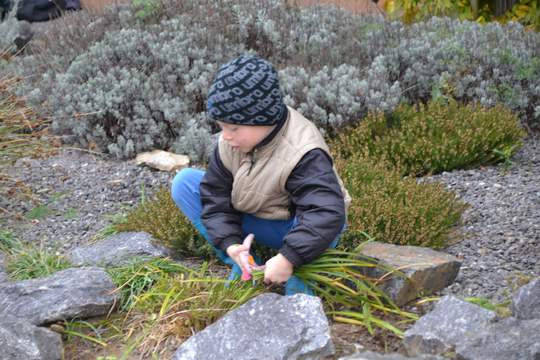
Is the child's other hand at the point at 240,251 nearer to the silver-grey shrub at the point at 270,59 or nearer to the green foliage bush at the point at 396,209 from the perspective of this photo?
the green foliage bush at the point at 396,209

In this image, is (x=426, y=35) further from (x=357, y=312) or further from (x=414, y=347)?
(x=414, y=347)

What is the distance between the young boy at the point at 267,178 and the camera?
3.05m

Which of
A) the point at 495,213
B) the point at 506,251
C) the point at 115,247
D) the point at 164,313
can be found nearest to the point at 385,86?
the point at 495,213

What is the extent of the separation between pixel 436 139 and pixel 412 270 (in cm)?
194

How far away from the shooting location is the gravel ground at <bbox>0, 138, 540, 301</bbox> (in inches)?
148

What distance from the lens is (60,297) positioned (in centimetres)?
331

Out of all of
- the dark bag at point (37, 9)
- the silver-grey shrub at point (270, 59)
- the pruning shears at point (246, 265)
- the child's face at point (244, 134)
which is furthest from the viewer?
the dark bag at point (37, 9)

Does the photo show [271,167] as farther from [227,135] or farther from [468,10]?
[468,10]

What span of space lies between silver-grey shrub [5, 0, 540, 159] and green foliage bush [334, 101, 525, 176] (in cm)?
24

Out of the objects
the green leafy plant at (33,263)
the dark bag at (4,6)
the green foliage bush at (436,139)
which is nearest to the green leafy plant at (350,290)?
the green leafy plant at (33,263)

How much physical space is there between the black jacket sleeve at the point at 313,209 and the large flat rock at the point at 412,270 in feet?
1.34

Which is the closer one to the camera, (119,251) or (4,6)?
(119,251)

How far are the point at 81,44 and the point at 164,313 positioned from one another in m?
4.08

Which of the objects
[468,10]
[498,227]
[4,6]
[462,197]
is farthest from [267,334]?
[4,6]
